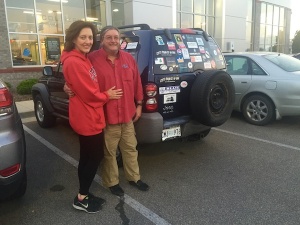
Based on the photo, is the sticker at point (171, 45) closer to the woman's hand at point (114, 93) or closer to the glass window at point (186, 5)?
the woman's hand at point (114, 93)

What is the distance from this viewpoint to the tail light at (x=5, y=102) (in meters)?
2.50

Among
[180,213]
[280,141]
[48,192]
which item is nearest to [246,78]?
[280,141]

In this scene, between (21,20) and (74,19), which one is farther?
(74,19)

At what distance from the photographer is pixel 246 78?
6027 millimetres

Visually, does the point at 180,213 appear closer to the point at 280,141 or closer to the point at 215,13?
the point at 280,141

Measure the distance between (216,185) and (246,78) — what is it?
3.35 m

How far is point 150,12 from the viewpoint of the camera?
12508mm

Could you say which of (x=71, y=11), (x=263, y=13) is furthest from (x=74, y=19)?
(x=263, y=13)

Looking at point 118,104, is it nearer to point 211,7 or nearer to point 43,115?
point 43,115

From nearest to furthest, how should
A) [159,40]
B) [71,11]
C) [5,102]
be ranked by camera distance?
[5,102] < [159,40] < [71,11]

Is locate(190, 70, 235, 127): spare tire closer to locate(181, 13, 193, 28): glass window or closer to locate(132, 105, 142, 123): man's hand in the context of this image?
locate(132, 105, 142, 123): man's hand

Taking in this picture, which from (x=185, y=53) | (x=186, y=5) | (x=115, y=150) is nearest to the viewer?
(x=115, y=150)

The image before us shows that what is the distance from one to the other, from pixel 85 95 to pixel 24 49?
32.8 feet

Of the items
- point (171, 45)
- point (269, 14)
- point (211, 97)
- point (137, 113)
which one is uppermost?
point (269, 14)
